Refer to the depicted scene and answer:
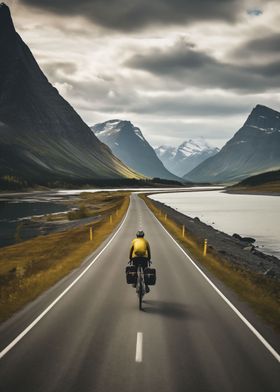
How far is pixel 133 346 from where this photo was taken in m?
11.6

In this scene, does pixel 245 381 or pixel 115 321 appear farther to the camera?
pixel 115 321

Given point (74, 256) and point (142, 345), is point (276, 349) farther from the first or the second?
point (74, 256)

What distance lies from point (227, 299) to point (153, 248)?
15.9 m

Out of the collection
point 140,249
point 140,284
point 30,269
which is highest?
point 140,249

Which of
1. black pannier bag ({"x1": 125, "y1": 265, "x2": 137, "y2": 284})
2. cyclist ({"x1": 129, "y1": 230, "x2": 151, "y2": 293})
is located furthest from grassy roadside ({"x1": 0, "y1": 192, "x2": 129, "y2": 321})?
cyclist ({"x1": 129, "y1": 230, "x2": 151, "y2": 293})

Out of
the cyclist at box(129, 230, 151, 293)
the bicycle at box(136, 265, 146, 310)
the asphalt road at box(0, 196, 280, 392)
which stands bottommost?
the asphalt road at box(0, 196, 280, 392)

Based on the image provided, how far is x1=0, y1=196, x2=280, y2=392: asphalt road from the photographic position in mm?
9320

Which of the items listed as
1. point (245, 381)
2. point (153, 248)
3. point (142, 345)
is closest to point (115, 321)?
point (142, 345)

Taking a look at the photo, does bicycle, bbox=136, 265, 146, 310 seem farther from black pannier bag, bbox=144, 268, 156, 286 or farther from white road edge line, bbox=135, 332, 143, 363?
white road edge line, bbox=135, 332, 143, 363

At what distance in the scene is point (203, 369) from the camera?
9.98 meters

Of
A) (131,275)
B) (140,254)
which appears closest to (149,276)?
(131,275)

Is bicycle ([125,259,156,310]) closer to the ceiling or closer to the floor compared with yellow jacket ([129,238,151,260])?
closer to the floor

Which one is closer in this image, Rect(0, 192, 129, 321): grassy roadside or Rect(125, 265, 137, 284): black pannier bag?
Rect(125, 265, 137, 284): black pannier bag

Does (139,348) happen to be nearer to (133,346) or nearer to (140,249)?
(133,346)
